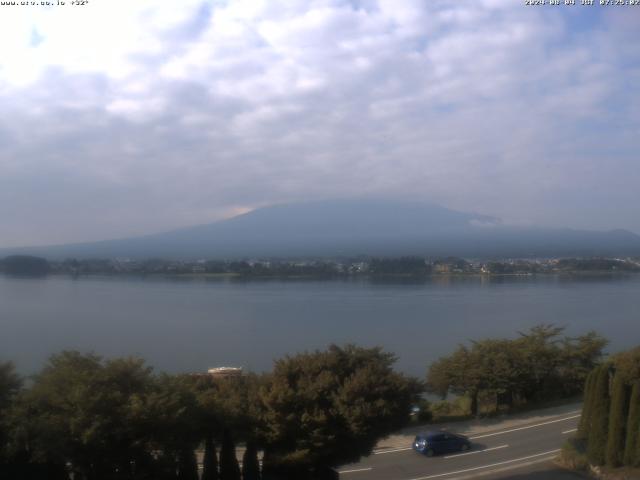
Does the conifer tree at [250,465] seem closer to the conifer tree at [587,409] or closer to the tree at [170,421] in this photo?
the tree at [170,421]

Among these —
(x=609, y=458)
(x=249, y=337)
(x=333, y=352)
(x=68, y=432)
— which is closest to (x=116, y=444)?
(x=68, y=432)

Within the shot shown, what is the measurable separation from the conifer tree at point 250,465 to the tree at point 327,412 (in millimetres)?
116

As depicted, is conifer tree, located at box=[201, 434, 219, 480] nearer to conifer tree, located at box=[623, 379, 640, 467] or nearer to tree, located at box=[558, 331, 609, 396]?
conifer tree, located at box=[623, 379, 640, 467]

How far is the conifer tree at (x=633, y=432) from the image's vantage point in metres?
7.19

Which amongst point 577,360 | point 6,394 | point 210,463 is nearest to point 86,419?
point 6,394

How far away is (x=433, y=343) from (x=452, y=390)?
27.1 ft

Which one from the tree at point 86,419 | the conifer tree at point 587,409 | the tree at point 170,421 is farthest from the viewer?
the conifer tree at point 587,409

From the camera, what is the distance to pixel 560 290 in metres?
35.1

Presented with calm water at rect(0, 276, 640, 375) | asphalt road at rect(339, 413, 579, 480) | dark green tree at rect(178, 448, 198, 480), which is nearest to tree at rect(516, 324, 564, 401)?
asphalt road at rect(339, 413, 579, 480)

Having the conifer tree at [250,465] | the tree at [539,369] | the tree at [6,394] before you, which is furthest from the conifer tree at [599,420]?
the tree at [6,394]

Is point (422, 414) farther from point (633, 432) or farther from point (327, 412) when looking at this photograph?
point (327, 412)

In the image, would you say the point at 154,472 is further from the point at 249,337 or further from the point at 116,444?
the point at 249,337

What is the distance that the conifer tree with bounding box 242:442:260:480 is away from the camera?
623 centimetres

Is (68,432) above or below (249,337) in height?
above
